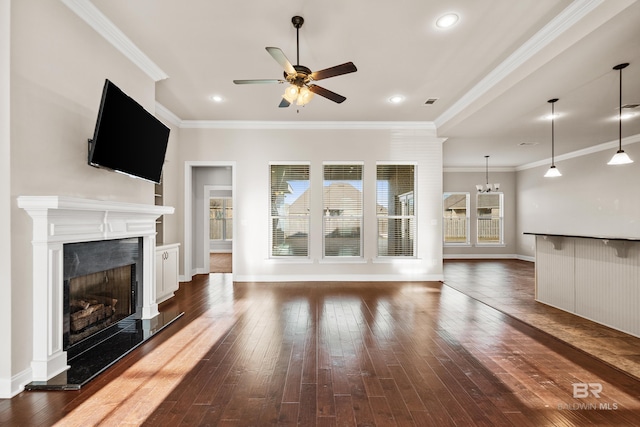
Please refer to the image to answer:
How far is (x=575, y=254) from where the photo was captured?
405 centimetres

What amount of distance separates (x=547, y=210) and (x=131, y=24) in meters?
10.4

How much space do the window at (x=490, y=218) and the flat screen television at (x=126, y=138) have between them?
31.9 ft

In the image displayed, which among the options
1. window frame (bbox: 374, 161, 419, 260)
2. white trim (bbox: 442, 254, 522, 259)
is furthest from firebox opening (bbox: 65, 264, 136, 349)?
white trim (bbox: 442, 254, 522, 259)

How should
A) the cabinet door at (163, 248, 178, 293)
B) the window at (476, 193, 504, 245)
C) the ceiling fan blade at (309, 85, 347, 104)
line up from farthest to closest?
the window at (476, 193, 504, 245), the cabinet door at (163, 248, 178, 293), the ceiling fan blade at (309, 85, 347, 104)

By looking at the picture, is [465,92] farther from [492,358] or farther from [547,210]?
[547,210]

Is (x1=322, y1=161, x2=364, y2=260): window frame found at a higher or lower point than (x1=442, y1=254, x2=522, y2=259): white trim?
higher

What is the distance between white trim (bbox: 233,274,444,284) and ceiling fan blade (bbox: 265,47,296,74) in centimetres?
416

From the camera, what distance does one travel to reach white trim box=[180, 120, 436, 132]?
6.03 meters

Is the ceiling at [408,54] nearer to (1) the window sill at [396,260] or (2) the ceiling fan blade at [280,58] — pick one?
(2) the ceiling fan blade at [280,58]

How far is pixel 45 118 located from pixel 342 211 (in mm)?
4649

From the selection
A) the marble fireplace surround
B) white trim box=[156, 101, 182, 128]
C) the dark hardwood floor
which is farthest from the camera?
white trim box=[156, 101, 182, 128]

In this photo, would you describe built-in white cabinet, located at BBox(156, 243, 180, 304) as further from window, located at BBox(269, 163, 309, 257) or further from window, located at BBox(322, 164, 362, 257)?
window, located at BBox(322, 164, 362, 257)

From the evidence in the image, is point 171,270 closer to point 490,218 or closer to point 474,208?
point 474,208

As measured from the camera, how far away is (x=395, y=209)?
247 inches
